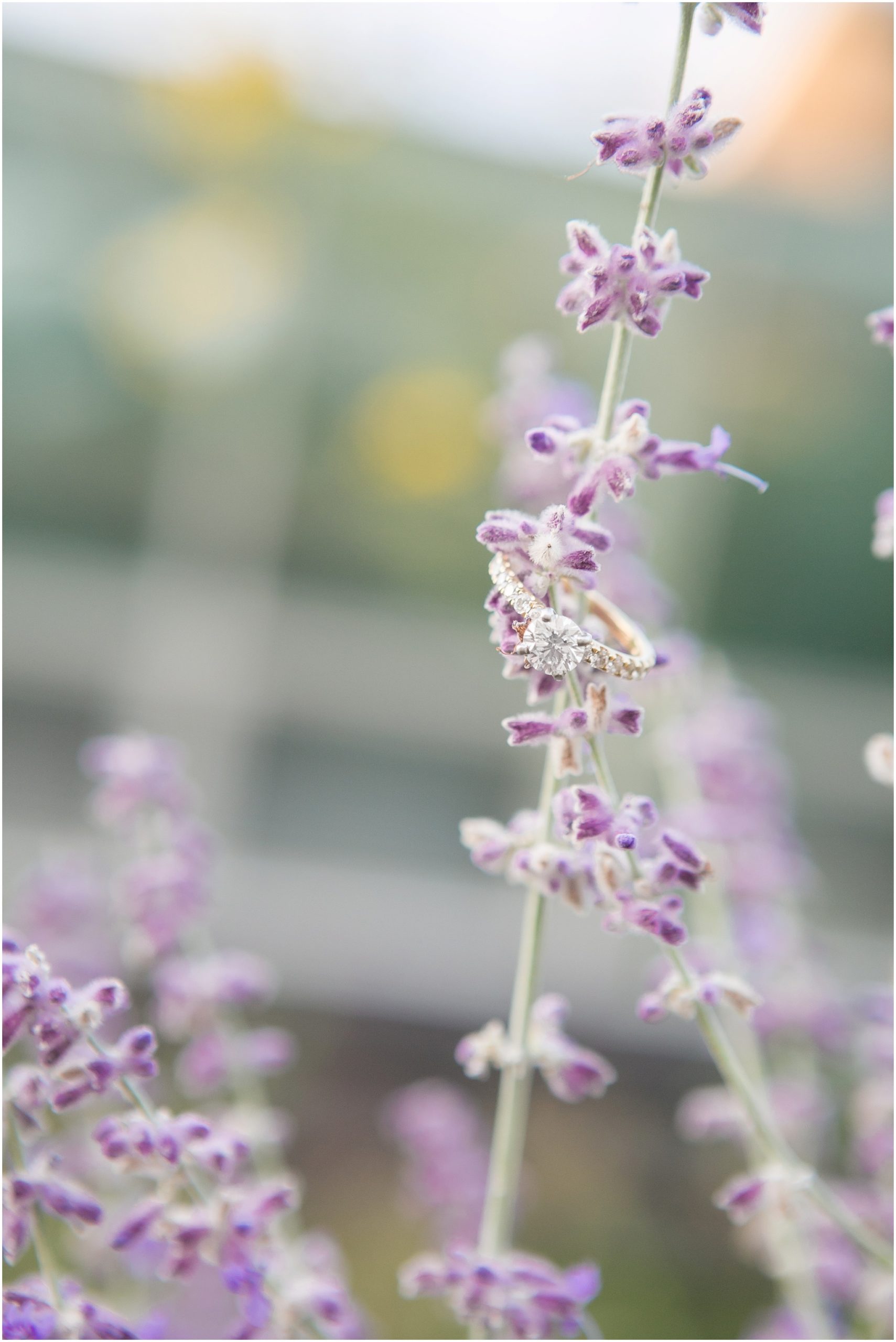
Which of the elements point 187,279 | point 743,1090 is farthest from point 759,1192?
point 187,279

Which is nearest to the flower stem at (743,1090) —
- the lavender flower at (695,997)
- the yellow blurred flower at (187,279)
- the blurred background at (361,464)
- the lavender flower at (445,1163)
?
the lavender flower at (695,997)

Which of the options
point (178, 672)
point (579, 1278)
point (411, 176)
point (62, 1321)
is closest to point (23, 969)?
point (62, 1321)

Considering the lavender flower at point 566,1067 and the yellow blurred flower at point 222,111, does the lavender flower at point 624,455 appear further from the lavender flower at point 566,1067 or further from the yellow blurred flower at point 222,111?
the yellow blurred flower at point 222,111

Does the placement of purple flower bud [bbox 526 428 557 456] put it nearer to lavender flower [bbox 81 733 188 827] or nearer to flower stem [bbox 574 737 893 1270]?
flower stem [bbox 574 737 893 1270]

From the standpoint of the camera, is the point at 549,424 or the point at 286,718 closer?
the point at 549,424

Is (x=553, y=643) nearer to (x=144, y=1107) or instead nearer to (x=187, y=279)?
(x=144, y=1107)

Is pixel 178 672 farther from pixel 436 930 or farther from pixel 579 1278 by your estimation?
pixel 579 1278
